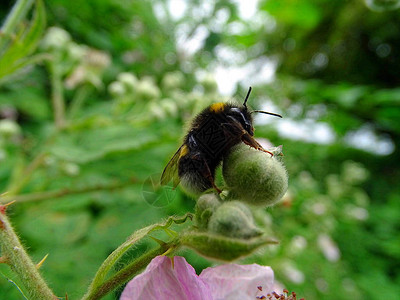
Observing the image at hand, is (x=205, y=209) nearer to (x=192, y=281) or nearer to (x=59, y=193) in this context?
(x=192, y=281)

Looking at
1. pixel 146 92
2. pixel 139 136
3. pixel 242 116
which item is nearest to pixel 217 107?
pixel 242 116

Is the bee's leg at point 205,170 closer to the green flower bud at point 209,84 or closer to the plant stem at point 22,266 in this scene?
the plant stem at point 22,266

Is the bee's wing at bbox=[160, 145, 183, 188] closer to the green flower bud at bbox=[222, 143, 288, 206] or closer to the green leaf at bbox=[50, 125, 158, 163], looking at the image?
the green flower bud at bbox=[222, 143, 288, 206]

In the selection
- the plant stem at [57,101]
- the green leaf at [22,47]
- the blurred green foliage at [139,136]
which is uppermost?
the green leaf at [22,47]

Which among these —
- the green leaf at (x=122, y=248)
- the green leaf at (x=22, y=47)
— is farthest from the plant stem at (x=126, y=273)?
the green leaf at (x=22, y=47)

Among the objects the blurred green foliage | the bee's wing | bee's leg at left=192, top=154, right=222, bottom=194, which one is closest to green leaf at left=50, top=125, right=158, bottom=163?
the blurred green foliage

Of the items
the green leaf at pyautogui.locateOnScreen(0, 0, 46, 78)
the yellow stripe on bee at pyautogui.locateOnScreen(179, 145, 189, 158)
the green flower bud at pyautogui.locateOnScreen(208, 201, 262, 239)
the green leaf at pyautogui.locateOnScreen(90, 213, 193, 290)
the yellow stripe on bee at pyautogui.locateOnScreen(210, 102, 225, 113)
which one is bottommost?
the green leaf at pyautogui.locateOnScreen(90, 213, 193, 290)
